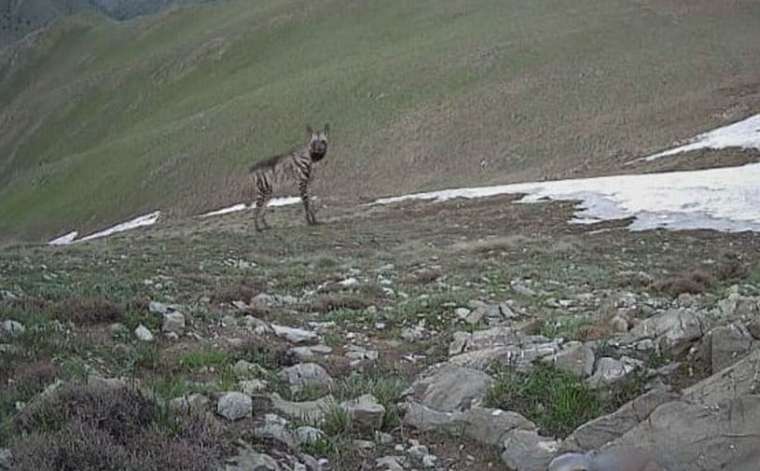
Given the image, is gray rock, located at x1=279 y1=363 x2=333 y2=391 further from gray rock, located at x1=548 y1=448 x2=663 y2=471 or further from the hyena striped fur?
the hyena striped fur

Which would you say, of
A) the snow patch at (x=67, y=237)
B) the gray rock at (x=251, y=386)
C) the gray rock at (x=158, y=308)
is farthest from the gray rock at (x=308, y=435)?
the snow patch at (x=67, y=237)

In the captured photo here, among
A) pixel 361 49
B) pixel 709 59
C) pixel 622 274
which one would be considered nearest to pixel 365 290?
pixel 622 274

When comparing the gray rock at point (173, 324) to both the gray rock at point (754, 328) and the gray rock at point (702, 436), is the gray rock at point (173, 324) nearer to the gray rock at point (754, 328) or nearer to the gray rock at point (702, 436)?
the gray rock at point (702, 436)

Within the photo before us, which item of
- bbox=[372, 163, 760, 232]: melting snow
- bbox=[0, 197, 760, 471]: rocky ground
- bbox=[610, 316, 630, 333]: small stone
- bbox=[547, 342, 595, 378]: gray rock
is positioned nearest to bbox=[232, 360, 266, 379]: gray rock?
bbox=[0, 197, 760, 471]: rocky ground

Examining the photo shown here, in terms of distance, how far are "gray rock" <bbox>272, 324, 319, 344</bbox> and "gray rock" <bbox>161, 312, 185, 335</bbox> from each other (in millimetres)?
1091

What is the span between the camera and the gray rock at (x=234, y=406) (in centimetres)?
713

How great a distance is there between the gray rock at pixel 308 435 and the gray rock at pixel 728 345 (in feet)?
10.9

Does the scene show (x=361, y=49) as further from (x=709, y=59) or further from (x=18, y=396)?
(x=18, y=396)

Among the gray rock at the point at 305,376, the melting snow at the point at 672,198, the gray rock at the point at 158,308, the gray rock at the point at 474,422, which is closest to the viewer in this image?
the gray rock at the point at 474,422

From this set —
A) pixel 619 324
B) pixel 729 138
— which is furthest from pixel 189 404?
pixel 729 138

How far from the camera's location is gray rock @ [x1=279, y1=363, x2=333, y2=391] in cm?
851

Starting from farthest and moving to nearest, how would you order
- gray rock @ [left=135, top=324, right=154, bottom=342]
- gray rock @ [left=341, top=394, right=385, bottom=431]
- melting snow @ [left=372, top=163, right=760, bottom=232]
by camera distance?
melting snow @ [left=372, top=163, right=760, bottom=232]
gray rock @ [left=135, top=324, right=154, bottom=342]
gray rock @ [left=341, top=394, right=385, bottom=431]

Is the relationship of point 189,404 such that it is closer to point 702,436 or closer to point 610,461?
point 610,461

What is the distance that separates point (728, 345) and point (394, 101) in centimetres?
5859
